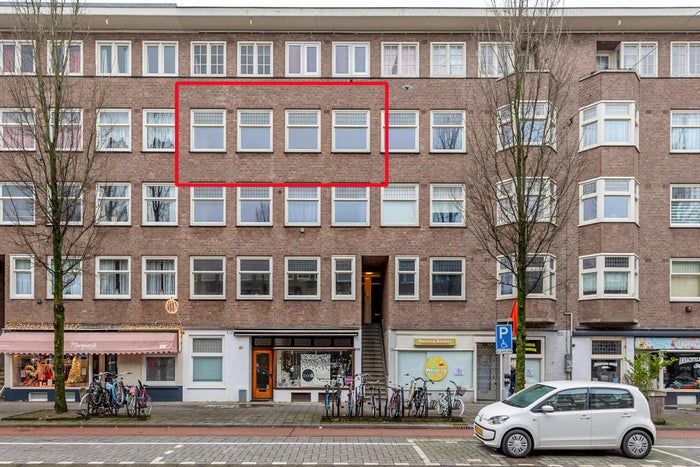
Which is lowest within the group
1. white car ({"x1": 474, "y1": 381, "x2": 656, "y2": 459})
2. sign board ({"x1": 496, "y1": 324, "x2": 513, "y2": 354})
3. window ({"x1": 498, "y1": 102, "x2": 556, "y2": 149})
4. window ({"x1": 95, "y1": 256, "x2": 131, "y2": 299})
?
white car ({"x1": 474, "y1": 381, "x2": 656, "y2": 459})

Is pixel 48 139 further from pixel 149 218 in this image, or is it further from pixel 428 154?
pixel 428 154

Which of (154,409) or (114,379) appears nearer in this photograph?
(114,379)

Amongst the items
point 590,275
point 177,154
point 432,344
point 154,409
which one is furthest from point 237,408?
point 590,275

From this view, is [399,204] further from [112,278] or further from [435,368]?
[112,278]

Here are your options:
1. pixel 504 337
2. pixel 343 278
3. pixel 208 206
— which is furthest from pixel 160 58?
pixel 504 337

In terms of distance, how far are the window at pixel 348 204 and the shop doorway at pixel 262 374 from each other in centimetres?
603

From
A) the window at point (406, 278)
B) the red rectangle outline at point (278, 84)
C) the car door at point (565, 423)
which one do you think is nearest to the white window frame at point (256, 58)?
the red rectangle outline at point (278, 84)

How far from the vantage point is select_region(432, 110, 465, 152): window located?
24.7 meters

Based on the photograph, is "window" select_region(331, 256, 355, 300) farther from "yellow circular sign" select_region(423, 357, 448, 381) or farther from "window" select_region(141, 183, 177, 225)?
"window" select_region(141, 183, 177, 225)

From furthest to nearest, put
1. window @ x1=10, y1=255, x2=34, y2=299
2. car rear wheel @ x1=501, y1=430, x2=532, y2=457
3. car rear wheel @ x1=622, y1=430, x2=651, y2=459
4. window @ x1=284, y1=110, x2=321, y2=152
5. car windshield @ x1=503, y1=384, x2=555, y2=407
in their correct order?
window @ x1=284, y1=110, x2=321, y2=152 → window @ x1=10, y1=255, x2=34, y2=299 → car windshield @ x1=503, y1=384, x2=555, y2=407 → car rear wheel @ x1=622, y1=430, x2=651, y2=459 → car rear wheel @ x1=501, y1=430, x2=532, y2=457

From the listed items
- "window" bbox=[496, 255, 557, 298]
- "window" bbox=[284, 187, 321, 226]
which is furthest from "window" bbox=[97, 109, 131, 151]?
"window" bbox=[496, 255, 557, 298]

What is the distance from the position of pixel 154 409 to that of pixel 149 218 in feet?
24.8

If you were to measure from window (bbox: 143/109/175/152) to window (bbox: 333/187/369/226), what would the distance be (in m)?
6.98

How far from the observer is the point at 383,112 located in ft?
81.0
